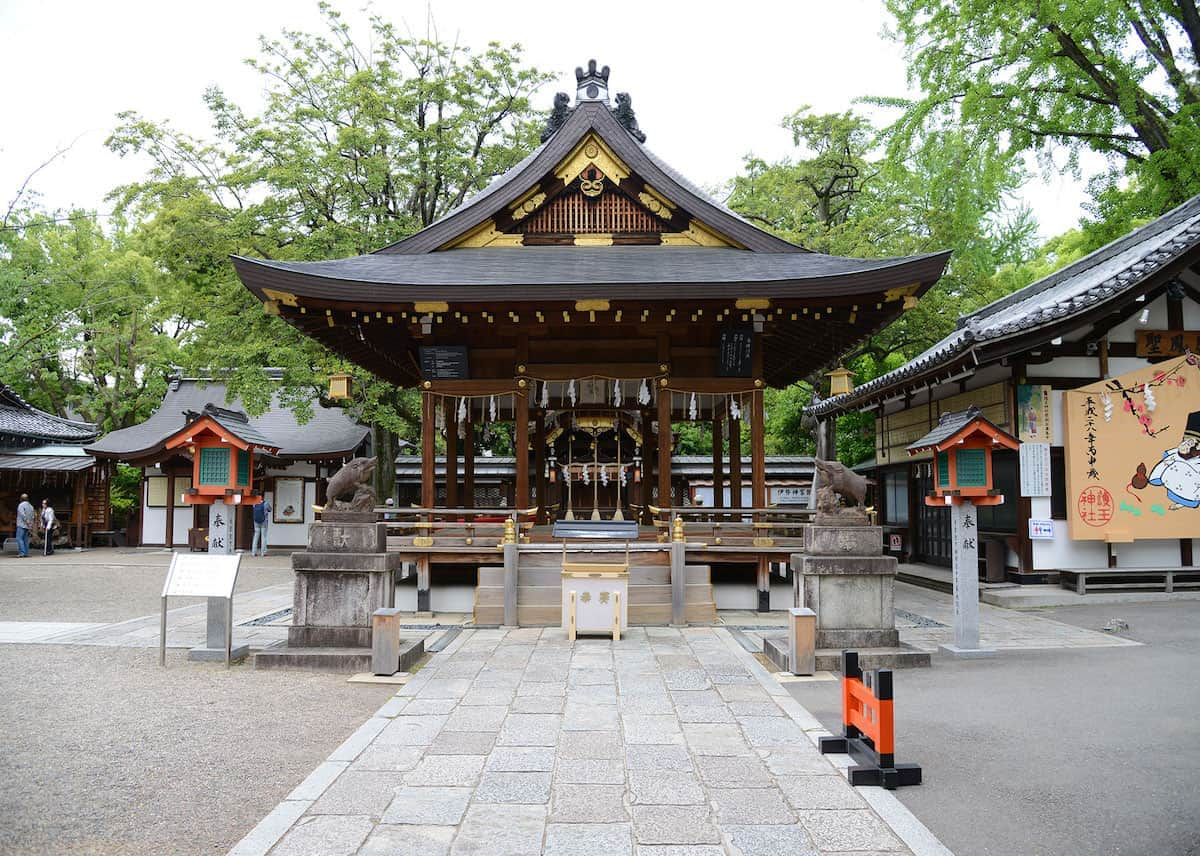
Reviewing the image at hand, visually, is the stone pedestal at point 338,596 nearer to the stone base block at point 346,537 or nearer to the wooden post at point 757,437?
the stone base block at point 346,537

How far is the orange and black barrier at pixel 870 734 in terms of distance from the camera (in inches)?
169

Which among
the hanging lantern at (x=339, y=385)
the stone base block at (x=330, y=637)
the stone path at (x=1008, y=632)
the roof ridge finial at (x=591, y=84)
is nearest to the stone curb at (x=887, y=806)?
the stone path at (x=1008, y=632)

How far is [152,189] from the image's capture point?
1789 cm

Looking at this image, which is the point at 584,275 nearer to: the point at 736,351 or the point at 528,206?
the point at 528,206

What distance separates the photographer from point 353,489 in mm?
8188

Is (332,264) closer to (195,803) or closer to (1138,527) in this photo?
(195,803)

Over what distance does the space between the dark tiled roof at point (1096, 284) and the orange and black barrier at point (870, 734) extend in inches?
304

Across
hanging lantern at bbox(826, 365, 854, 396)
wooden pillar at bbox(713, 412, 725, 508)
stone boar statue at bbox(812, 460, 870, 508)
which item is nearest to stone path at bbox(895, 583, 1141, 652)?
stone boar statue at bbox(812, 460, 870, 508)

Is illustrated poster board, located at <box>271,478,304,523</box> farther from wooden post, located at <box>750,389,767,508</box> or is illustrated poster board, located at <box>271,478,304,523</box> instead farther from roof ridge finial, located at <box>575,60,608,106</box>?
wooden post, located at <box>750,389,767,508</box>

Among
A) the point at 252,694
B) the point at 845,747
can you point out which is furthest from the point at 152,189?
the point at 845,747

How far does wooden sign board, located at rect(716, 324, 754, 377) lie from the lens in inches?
470

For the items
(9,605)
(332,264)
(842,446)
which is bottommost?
(9,605)

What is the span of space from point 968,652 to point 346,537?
656 cm

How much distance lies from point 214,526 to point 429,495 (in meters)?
3.54
